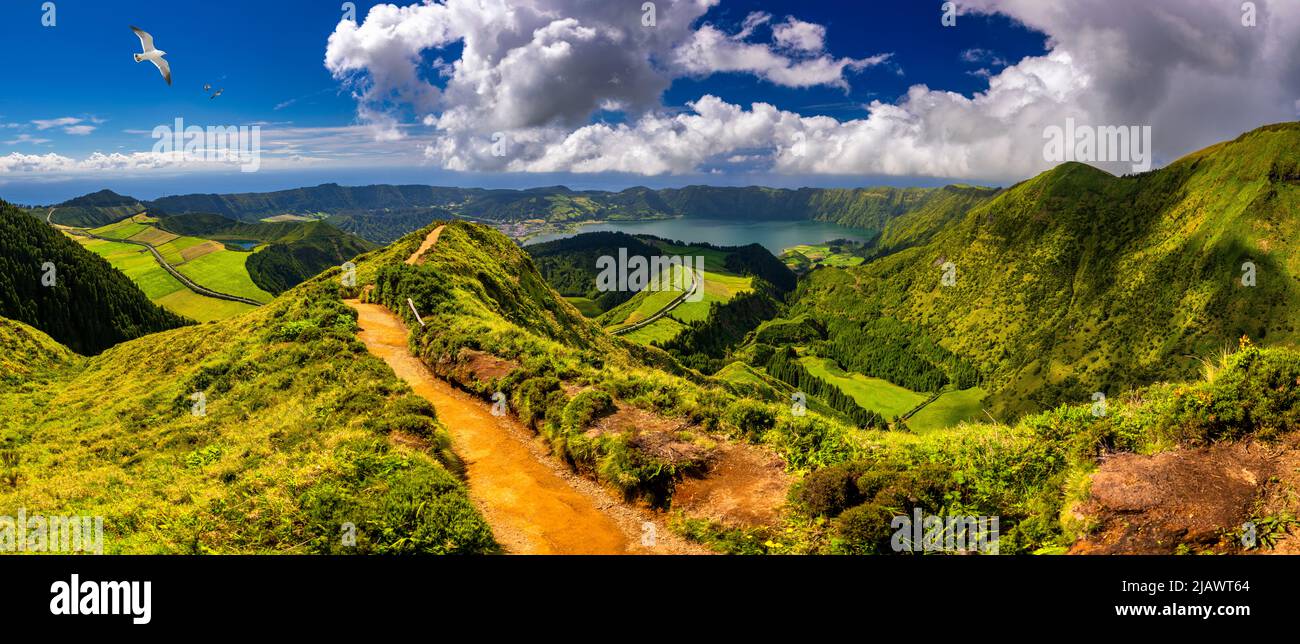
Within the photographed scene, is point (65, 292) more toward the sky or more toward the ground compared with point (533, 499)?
more toward the sky

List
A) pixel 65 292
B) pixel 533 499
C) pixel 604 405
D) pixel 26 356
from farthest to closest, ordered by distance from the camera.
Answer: pixel 65 292 → pixel 26 356 → pixel 604 405 → pixel 533 499

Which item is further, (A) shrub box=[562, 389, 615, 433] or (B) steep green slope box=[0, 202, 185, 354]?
(B) steep green slope box=[0, 202, 185, 354]

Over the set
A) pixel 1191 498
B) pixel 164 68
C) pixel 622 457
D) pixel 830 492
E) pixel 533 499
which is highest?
pixel 164 68

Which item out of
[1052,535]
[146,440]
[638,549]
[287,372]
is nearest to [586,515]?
[638,549]

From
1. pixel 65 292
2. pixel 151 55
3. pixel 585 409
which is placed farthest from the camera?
pixel 65 292

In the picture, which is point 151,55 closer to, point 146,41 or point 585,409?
point 146,41

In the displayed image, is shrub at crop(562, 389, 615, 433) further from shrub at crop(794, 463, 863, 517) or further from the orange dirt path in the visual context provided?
shrub at crop(794, 463, 863, 517)

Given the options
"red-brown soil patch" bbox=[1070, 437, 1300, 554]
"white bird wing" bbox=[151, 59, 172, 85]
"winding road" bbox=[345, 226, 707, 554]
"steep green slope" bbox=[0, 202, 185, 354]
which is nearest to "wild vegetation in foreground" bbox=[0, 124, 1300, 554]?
"red-brown soil patch" bbox=[1070, 437, 1300, 554]

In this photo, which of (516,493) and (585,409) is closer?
(516,493)

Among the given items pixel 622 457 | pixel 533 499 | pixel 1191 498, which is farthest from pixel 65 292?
pixel 1191 498
